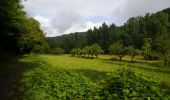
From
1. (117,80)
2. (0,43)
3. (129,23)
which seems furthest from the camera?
(129,23)

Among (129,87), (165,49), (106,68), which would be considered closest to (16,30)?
(106,68)

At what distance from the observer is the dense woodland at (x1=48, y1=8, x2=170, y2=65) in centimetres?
8206

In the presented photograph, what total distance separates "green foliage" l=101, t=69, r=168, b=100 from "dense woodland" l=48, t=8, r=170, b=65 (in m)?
51.6

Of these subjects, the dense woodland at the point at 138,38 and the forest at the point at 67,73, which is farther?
the dense woodland at the point at 138,38

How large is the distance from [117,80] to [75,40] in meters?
178

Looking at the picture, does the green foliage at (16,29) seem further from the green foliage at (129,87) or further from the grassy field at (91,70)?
the green foliage at (129,87)

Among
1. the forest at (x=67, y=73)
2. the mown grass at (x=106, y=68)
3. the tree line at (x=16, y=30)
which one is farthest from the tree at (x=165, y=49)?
the tree line at (x=16, y=30)

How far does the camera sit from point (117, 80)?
10.2 m

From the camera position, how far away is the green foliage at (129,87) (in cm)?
944

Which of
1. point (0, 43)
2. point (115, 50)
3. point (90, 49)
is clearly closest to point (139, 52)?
point (115, 50)

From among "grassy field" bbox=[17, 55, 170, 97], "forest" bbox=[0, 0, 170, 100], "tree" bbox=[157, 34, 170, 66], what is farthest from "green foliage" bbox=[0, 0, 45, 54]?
"tree" bbox=[157, 34, 170, 66]

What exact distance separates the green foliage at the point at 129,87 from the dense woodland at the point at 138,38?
5160 centimetres

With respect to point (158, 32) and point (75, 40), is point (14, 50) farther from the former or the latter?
point (75, 40)

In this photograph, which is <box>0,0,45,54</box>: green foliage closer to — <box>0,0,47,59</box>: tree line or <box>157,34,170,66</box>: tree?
<box>0,0,47,59</box>: tree line
